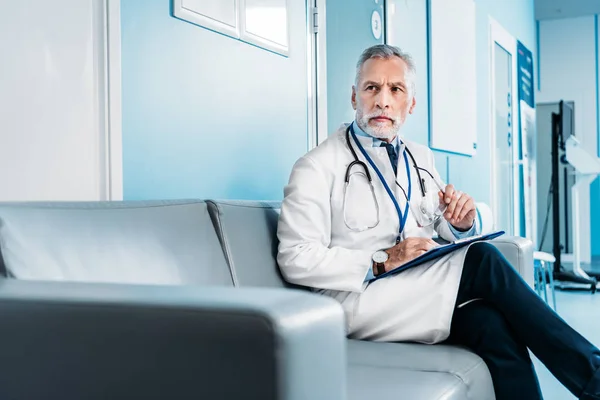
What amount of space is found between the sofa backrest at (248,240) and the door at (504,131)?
4.25 metres

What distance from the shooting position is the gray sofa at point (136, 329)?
0.79 meters

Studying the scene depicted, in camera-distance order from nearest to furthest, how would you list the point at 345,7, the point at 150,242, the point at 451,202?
1. the point at 150,242
2. the point at 451,202
3. the point at 345,7

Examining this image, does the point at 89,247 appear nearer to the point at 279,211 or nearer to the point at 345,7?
the point at 279,211

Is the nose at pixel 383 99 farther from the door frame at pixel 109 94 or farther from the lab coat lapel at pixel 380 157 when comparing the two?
the door frame at pixel 109 94

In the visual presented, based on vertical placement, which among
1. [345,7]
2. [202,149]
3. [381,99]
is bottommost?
[202,149]

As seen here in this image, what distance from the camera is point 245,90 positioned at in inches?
98.6

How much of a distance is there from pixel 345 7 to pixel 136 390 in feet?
9.12

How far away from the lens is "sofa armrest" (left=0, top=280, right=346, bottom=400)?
30.7 inches

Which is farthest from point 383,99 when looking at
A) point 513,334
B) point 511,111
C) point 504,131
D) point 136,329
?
point 511,111

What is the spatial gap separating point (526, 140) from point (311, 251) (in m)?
5.93

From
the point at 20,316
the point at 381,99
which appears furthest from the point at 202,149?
the point at 20,316

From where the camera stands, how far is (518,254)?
7.20 ft

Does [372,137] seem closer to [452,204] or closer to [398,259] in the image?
[452,204]

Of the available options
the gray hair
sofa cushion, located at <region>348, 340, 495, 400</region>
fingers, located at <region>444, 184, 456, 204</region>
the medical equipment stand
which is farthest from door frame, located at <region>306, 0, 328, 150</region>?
the medical equipment stand
